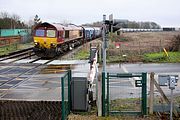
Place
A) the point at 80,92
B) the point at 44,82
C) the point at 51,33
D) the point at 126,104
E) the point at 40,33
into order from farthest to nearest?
1. the point at 40,33
2. the point at 51,33
3. the point at 44,82
4. the point at 126,104
5. the point at 80,92

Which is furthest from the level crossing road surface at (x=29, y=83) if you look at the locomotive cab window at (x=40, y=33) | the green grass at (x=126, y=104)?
the locomotive cab window at (x=40, y=33)

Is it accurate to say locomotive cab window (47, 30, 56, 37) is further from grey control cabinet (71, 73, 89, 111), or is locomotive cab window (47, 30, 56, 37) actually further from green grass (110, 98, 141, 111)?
grey control cabinet (71, 73, 89, 111)

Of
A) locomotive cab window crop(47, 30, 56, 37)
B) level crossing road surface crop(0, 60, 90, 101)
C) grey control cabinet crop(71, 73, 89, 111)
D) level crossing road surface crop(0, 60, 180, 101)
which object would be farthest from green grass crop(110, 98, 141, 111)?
locomotive cab window crop(47, 30, 56, 37)

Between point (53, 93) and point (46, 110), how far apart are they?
3.10 metres

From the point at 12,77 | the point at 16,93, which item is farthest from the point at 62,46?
the point at 16,93

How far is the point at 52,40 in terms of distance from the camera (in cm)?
3288

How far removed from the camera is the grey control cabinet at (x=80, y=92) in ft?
35.9

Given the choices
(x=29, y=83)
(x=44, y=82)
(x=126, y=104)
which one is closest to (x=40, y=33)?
(x=44, y=82)

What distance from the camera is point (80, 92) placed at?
36.0 ft

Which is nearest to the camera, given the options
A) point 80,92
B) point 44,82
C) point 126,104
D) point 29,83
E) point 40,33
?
point 80,92

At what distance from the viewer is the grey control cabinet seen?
35.9ft

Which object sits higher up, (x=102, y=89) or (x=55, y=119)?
(x=102, y=89)

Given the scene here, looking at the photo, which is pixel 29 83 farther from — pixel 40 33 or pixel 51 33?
pixel 40 33

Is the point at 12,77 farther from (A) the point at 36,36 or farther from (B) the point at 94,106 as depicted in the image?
(A) the point at 36,36
